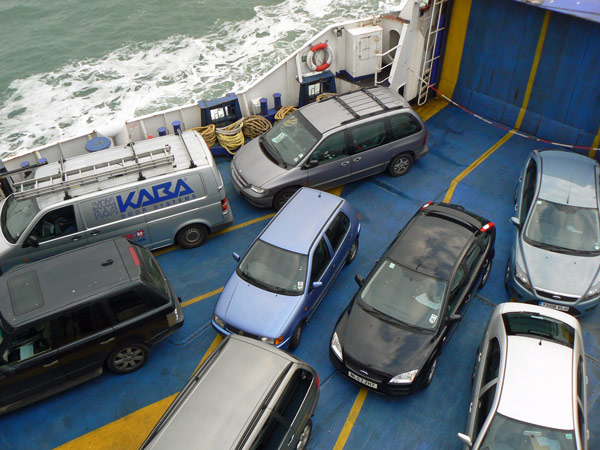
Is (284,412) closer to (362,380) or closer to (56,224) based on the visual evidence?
(362,380)

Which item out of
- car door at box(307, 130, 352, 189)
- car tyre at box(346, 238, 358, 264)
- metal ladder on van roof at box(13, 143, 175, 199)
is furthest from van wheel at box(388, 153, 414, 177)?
metal ladder on van roof at box(13, 143, 175, 199)

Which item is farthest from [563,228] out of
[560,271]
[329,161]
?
[329,161]

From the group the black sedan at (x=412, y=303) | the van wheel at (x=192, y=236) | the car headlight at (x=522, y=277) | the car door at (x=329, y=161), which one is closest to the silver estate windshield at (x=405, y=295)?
the black sedan at (x=412, y=303)

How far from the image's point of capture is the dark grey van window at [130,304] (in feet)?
22.2

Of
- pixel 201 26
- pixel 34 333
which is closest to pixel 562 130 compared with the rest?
pixel 34 333

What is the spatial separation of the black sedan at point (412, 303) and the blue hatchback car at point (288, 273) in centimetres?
71

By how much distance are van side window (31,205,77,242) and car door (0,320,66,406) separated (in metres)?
2.27

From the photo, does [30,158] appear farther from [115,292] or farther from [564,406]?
[564,406]

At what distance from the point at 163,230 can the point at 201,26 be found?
63.5ft

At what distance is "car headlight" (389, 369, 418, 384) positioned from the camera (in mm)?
6570

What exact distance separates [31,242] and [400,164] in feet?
25.0

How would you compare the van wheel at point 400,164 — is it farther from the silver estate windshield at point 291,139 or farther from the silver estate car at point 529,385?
the silver estate car at point 529,385

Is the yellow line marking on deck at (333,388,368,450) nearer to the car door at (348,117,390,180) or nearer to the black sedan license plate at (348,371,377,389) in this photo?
the black sedan license plate at (348,371,377,389)

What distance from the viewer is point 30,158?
10.3m
